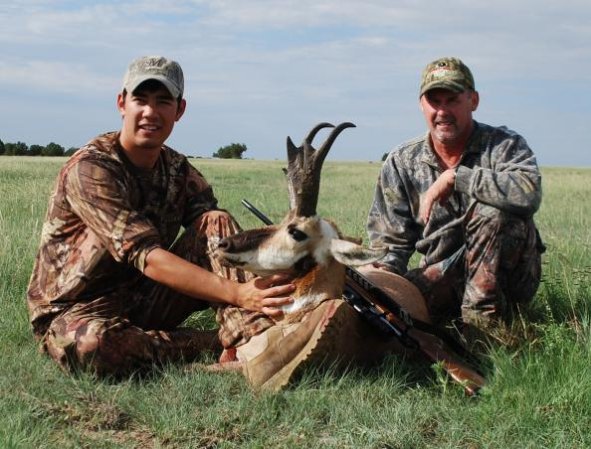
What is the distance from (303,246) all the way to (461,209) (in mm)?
2223

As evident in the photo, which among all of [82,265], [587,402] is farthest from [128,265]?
[587,402]

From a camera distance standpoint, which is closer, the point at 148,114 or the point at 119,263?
the point at 148,114

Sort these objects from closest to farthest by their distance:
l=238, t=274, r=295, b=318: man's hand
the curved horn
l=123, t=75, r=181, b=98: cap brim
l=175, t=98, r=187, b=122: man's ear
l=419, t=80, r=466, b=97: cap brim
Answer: the curved horn, l=238, t=274, r=295, b=318: man's hand, l=123, t=75, r=181, b=98: cap brim, l=175, t=98, r=187, b=122: man's ear, l=419, t=80, r=466, b=97: cap brim

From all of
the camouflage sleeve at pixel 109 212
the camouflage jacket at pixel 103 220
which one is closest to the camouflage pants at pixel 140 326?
the camouflage jacket at pixel 103 220

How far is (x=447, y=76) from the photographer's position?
634 centimetres

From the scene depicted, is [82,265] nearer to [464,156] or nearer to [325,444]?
[325,444]

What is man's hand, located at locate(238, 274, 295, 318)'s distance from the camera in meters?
4.89

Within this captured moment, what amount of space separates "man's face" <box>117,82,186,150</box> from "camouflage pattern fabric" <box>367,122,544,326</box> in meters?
2.14

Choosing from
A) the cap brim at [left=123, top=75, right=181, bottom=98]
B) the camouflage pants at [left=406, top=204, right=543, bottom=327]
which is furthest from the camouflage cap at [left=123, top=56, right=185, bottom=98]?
the camouflage pants at [left=406, top=204, right=543, bottom=327]

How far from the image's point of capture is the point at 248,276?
5605 millimetres

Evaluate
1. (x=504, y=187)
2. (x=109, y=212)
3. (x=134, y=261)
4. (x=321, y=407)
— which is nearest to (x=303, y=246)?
(x=321, y=407)

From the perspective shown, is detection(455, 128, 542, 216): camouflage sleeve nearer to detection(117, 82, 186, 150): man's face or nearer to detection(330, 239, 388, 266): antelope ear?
detection(330, 239, 388, 266): antelope ear

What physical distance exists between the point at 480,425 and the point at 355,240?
51.7 inches

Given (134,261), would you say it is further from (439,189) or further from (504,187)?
(504,187)
